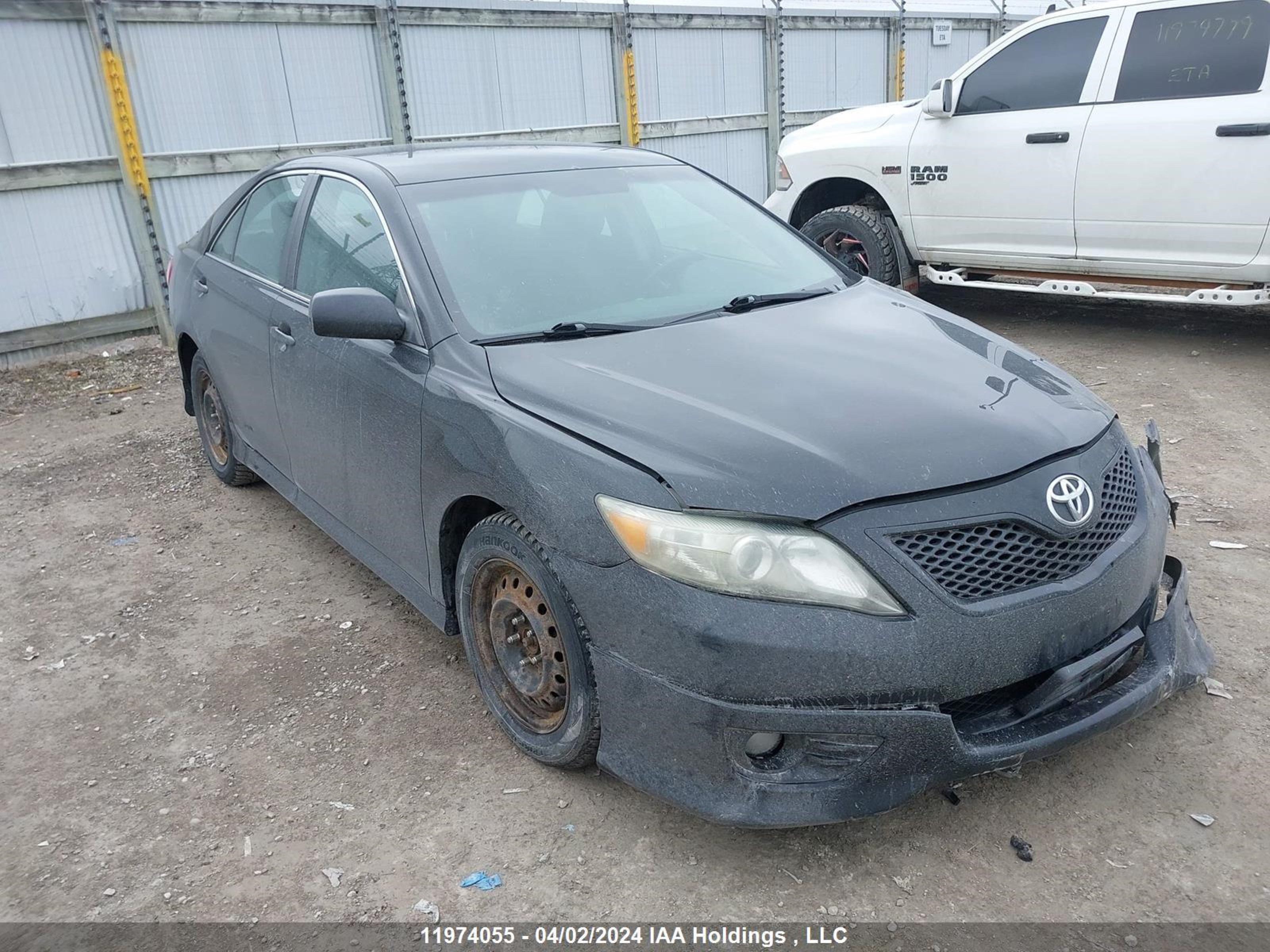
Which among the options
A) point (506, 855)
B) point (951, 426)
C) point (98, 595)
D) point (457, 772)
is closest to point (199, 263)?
point (98, 595)

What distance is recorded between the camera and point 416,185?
346 centimetres

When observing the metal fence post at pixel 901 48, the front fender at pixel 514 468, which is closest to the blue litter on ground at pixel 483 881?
the front fender at pixel 514 468

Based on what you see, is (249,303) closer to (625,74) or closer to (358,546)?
(358,546)

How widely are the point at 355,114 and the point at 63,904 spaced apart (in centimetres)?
783

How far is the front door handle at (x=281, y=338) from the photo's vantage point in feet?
12.6

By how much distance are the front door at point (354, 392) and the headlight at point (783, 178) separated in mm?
4902

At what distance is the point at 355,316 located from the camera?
303cm

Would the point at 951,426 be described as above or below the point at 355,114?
below

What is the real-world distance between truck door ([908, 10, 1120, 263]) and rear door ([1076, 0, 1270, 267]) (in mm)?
128

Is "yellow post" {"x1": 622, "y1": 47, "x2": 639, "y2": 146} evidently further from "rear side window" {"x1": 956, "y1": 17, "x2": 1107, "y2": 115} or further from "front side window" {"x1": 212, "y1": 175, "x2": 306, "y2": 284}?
"front side window" {"x1": 212, "y1": 175, "x2": 306, "y2": 284}

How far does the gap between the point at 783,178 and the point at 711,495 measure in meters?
6.29

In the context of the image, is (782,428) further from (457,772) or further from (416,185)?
(416,185)

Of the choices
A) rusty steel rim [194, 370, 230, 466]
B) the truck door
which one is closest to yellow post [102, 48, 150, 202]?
rusty steel rim [194, 370, 230, 466]

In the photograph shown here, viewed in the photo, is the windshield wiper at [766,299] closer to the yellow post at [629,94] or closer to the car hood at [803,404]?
the car hood at [803,404]
